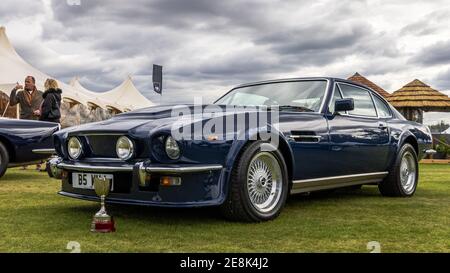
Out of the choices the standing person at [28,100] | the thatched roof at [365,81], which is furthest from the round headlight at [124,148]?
the thatched roof at [365,81]

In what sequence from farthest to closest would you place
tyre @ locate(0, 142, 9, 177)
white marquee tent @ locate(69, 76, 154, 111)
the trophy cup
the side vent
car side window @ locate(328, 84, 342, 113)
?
1. white marquee tent @ locate(69, 76, 154, 111)
2. tyre @ locate(0, 142, 9, 177)
3. car side window @ locate(328, 84, 342, 113)
4. the side vent
5. the trophy cup

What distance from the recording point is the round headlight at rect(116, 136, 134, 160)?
3.72m

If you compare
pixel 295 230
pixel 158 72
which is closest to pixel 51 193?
pixel 295 230

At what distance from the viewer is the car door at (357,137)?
4801 millimetres

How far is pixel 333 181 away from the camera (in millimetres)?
4797

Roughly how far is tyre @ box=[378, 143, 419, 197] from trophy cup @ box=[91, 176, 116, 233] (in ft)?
11.2

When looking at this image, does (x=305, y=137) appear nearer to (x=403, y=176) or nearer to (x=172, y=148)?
(x=172, y=148)

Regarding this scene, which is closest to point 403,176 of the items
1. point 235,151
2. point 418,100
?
point 235,151

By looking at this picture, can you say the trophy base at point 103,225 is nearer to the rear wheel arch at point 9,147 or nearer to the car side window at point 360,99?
the car side window at point 360,99

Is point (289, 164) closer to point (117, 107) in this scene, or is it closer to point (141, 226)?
point (141, 226)

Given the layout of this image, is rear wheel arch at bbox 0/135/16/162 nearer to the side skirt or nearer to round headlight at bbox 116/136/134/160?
round headlight at bbox 116/136/134/160

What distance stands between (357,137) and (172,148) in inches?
87.4

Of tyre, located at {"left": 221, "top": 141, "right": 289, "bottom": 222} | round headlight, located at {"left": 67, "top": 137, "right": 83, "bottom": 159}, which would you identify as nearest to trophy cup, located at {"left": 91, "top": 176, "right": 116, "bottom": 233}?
round headlight, located at {"left": 67, "top": 137, "right": 83, "bottom": 159}

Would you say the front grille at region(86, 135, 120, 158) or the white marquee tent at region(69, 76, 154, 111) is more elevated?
the white marquee tent at region(69, 76, 154, 111)
